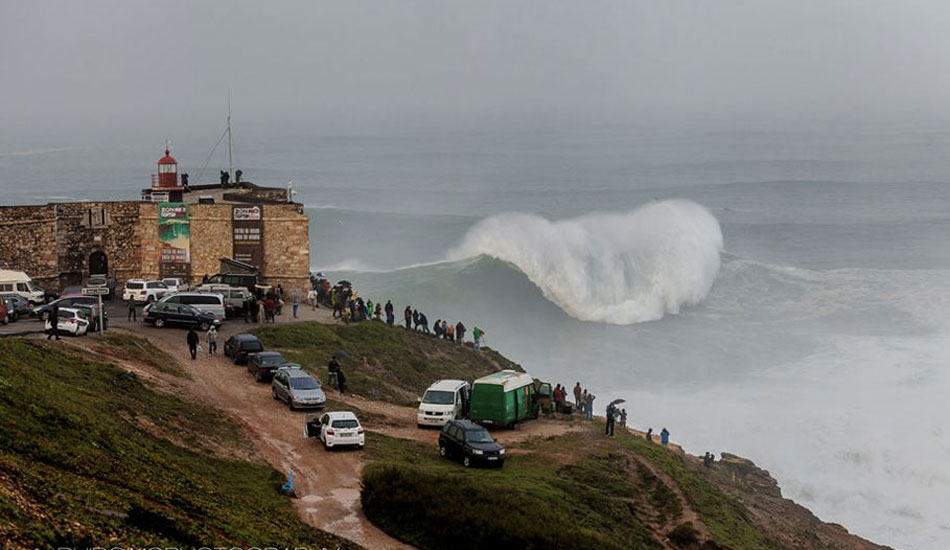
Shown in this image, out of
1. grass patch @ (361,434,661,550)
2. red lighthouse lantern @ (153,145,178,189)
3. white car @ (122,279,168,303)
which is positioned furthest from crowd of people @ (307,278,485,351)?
grass patch @ (361,434,661,550)

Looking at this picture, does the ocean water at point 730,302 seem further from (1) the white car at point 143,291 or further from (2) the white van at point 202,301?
(1) the white car at point 143,291

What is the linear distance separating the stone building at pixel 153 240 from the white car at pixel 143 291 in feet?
11.5

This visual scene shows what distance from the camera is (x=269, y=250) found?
43688 millimetres

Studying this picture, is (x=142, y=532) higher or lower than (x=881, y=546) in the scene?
higher

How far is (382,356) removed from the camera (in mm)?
36656

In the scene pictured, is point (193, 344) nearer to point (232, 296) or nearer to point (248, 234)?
point (232, 296)

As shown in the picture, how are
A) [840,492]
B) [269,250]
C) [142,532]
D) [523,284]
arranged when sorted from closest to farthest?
[142,532] → [840,492] → [269,250] → [523,284]

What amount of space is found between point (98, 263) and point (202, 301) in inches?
369

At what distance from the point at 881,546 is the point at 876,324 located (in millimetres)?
32600

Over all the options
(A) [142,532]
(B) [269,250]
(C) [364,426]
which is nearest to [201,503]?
(A) [142,532]

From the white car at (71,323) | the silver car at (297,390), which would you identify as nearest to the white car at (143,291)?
the white car at (71,323)

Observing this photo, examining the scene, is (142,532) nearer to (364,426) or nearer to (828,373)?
(364,426)

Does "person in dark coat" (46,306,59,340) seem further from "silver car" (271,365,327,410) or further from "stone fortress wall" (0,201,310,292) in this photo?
"stone fortress wall" (0,201,310,292)

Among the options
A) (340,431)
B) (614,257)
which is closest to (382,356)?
(340,431)
